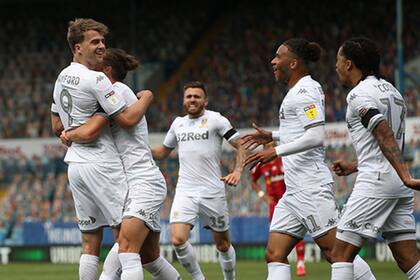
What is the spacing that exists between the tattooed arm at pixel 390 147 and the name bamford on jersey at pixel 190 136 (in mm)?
5078

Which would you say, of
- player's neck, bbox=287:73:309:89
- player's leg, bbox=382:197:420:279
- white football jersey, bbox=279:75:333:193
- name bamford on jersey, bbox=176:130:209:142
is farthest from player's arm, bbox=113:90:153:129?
name bamford on jersey, bbox=176:130:209:142

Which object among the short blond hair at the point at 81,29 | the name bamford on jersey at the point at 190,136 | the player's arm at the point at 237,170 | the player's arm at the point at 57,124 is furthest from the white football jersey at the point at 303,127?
the name bamford on jersey at the point at 190,136

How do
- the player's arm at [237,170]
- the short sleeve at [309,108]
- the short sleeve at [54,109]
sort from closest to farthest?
the short sleeve at [309,108]
the short sleeve at [54,109]
the player's arm at [237,170]

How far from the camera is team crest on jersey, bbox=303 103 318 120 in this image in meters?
9.77

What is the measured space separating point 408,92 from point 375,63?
1814 centimetres

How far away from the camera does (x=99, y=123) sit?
939cm

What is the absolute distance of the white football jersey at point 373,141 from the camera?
29.1 ft

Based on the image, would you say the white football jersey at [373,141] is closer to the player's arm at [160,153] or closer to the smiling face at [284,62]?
the smiling face at [284,62]

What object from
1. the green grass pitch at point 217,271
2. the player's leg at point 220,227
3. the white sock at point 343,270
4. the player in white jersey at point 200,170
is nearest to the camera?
the white sock at point 343,270

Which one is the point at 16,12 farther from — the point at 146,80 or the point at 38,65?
the point at 146,80

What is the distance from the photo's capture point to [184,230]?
13.1 m

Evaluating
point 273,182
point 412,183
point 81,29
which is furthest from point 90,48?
point 273,182

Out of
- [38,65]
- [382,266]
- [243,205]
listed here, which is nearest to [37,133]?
[38,65]

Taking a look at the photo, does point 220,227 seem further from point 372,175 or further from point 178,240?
point 372,175
